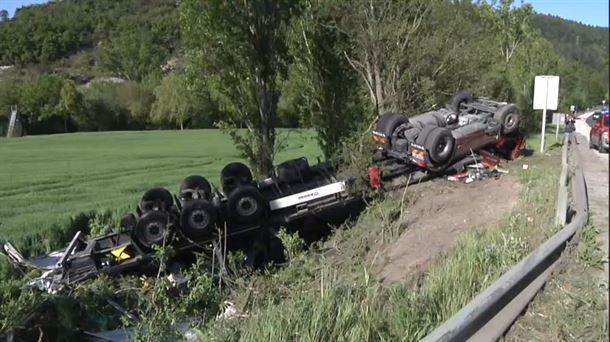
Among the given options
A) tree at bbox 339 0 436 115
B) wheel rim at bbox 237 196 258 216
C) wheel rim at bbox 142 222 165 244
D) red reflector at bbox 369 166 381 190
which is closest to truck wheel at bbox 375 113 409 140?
red reflector at bbox 369 166 381 190

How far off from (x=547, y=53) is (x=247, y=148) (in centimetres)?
3858

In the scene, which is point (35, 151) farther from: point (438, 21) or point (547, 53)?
point (547, 53)

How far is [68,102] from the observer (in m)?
77.4

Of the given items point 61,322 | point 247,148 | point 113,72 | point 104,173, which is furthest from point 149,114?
point 61,322

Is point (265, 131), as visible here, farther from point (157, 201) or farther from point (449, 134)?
point (449, 134)

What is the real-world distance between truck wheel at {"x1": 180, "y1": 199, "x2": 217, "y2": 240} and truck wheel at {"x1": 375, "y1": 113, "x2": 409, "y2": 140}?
488 centimetres

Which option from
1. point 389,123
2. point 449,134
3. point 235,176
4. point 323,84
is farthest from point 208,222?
point 323,84

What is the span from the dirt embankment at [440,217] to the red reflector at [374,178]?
796 millimetres

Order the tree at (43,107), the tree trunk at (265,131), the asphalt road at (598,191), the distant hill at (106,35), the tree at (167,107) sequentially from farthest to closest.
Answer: the distant hill at (106,35) → the tree at (167,107) → the tree at (43,107) → the tree trunk at (265,131) → the asphalt road at (598,191)

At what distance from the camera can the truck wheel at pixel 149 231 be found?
34.7ft

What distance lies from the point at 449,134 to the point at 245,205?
192 inches

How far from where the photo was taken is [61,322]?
8.12m

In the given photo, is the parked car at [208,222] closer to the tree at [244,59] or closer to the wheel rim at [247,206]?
the wheel rim at [247,206]

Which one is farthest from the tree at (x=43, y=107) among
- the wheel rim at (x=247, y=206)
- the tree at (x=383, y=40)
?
Result: the wheel rim at (x=247, y=206)
